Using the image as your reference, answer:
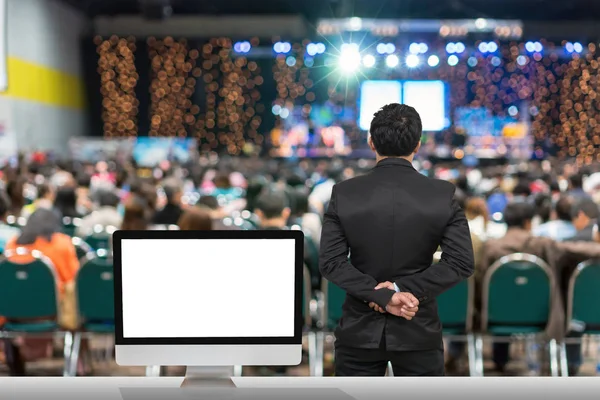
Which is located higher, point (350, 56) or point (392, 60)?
point (350, 56)

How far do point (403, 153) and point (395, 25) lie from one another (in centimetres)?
2122

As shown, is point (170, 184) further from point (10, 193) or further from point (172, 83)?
point (172, 83)

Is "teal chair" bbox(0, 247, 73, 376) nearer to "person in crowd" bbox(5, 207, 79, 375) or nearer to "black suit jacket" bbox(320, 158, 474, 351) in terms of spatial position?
"person in crowd" bbox(5, 207, 79, 375)

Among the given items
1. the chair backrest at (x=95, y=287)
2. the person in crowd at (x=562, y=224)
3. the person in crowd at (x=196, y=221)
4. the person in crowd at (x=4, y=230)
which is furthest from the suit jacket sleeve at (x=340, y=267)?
the person in crowd at (x=4, y=230)

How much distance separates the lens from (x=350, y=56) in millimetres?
24562

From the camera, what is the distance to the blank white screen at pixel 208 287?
87.0 inches

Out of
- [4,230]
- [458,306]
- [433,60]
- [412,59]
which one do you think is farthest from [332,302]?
[433,60]

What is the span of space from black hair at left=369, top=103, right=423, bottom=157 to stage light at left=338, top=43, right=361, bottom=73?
70.8ft

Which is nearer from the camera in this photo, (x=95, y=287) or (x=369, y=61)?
(x=95, y=287)

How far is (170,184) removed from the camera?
24.5 feet

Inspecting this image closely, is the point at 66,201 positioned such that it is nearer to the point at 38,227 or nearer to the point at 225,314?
the point at 38,227

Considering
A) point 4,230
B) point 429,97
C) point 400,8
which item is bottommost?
point 4,230

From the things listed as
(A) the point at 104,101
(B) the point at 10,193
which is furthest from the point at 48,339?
(A) the point at 104,101

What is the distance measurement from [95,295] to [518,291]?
2303mm
